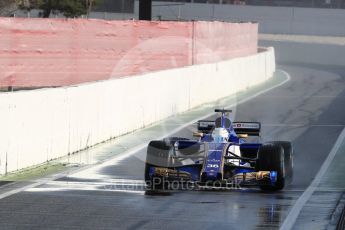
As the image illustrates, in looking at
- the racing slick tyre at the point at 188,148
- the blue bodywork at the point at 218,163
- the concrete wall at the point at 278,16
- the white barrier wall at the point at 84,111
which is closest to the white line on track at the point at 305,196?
the blue bodywork at the point at 218,163

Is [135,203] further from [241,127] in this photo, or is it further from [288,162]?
[241,127]

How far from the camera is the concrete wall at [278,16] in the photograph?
63.9 meters

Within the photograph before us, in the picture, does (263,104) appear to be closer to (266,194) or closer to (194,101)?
(194,101)

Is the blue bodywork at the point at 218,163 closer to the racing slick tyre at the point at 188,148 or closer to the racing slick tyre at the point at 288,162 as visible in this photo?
the racing slick tyre at the point at 188,148

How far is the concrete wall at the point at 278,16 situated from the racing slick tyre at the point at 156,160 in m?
51.3

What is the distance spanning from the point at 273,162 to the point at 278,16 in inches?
2116

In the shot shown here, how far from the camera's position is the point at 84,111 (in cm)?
1623

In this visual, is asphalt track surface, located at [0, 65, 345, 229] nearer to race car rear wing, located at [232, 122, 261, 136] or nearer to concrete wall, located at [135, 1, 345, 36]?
race car rear wing, located at [232, 122, 261, 136]

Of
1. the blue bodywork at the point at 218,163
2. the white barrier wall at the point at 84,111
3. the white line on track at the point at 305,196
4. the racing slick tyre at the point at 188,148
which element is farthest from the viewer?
the white barrier wall at the point at 84,111

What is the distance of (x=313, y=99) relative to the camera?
2853cm

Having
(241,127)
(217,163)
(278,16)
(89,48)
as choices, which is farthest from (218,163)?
(278,16)

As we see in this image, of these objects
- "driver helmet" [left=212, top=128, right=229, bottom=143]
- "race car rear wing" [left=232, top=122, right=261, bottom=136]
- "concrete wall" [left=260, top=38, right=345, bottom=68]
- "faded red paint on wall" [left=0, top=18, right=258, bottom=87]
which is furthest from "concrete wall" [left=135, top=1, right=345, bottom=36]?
"driver helmet" [left=212, top=128, right=229, bottom=143]

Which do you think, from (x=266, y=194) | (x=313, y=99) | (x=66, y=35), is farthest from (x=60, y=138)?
(x=313, y=99)

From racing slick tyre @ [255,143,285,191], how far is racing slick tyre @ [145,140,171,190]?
4.02 ft
